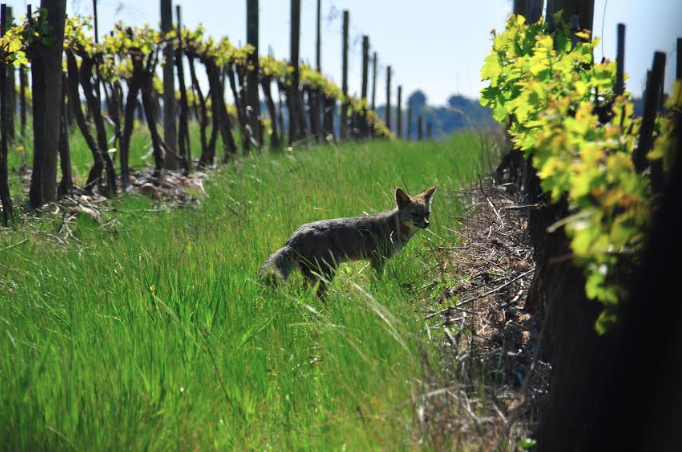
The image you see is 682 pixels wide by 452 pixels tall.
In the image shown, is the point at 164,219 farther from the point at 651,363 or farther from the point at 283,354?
the point at 651,363

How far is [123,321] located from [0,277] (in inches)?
85.6

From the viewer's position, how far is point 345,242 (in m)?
6.18

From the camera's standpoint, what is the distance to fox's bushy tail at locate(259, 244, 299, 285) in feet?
17.2

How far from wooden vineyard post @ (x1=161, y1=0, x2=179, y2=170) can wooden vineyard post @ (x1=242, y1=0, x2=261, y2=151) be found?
7.62 ft

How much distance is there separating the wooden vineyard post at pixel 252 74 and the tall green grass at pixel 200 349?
9.40m

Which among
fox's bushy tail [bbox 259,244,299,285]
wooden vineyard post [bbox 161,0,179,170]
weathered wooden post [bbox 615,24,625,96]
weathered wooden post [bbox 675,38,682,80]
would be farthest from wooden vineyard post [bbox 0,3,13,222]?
weathered wooden post [bbox 675,38,682,80]

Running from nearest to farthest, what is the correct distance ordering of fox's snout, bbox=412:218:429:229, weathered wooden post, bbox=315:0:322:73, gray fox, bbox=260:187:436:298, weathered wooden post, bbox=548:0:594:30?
gray fox, bbox=260:187:436:298, weathered wooden post, bbox=548:0:594:30, fox's snout, bbox=412:218:429:229, weathered wooden post, bbox=315:0:322:73

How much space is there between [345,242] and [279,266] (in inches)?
34.3

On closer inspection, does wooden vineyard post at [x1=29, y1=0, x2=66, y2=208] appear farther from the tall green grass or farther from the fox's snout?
the fox's snout

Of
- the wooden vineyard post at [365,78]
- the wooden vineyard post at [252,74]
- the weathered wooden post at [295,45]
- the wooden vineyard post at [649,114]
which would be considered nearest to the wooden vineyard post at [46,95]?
the wooden vineyard post at [252,74]

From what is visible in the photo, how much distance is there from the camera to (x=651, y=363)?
2477 mm

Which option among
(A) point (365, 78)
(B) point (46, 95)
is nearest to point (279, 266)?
(B) point (46, 95)

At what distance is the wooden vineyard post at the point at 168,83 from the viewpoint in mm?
12766

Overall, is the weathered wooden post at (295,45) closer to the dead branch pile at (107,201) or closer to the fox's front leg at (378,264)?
the dead branch pile at (107,201)
